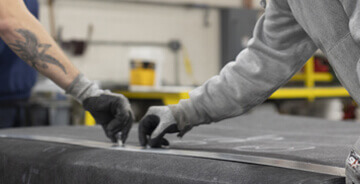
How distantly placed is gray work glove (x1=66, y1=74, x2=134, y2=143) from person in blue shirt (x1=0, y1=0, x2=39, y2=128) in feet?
2.12

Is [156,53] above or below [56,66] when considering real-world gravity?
below

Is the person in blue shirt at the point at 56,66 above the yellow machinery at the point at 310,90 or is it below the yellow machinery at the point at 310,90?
above

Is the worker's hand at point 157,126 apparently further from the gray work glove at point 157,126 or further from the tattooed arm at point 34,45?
the tattooed arm at point 34,45

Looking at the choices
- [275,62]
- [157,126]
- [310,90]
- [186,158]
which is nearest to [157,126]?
[157,126]

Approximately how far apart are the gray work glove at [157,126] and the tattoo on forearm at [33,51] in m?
0.24

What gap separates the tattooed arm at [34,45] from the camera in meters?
1.05

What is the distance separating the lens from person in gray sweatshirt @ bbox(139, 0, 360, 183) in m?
0.64

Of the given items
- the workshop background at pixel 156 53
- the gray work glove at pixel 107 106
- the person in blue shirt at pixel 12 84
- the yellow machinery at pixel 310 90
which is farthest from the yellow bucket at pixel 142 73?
the gray work glove at pixel 107 106

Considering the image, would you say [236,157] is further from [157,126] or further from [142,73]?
[142,73]

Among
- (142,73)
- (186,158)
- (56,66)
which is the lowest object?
(142,73)

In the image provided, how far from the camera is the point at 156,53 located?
3.22 metres

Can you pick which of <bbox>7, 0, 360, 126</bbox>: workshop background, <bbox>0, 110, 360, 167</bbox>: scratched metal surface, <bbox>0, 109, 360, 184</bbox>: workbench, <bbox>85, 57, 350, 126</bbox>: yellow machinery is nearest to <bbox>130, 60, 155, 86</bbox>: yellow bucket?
<bbox>7, 0, 360, 126</bbox>: workshop background

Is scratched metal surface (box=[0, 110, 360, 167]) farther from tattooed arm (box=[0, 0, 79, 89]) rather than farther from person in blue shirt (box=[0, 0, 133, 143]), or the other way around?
tattooed arm (box=[0, 0, 79, 89])

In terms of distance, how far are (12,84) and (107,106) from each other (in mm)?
817
